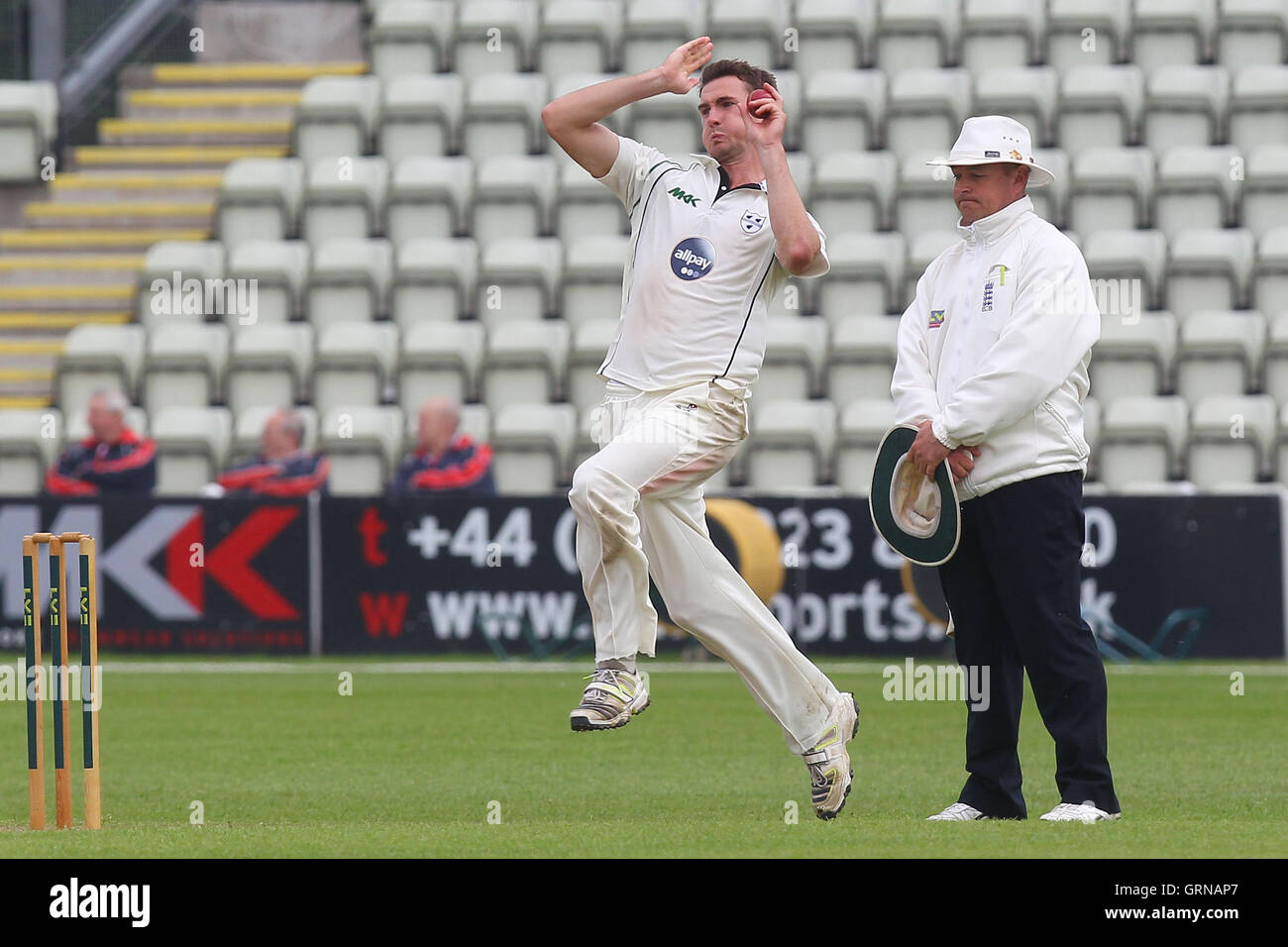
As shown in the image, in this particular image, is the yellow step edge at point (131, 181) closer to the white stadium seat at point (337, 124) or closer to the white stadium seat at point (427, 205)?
the white stadium seat at point (337, 124)

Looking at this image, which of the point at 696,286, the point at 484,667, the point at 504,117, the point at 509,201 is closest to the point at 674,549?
the point at 696,286

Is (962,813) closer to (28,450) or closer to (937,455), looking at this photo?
(937,455)

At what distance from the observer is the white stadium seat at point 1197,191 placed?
698 inches

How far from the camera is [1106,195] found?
58.4 ft

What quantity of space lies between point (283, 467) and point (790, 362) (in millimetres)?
4192

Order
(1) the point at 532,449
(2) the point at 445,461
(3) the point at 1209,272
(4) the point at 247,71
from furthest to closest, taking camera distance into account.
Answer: (4) the point at 247,71
(3) the point at 1209,272
(1) the point at 532,449
(2) the point at 445,461

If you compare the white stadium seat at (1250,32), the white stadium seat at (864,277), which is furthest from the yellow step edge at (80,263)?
the white stadium seat at (1250,32)

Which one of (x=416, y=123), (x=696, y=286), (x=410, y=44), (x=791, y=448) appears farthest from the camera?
(x=410, y=44)

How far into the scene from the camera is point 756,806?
7.93m

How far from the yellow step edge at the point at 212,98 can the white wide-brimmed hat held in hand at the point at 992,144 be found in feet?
47.5

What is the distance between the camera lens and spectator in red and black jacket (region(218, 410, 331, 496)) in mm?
15336

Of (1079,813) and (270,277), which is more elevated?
(270,277)

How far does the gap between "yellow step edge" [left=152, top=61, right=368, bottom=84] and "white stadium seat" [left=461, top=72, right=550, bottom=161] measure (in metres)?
2.15

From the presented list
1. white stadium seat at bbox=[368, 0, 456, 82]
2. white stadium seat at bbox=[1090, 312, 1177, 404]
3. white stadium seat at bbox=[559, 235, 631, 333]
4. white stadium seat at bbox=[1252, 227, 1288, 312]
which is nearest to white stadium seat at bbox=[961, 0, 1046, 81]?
white stadium seat at bbox=[1252, 227, 1288, 312]
